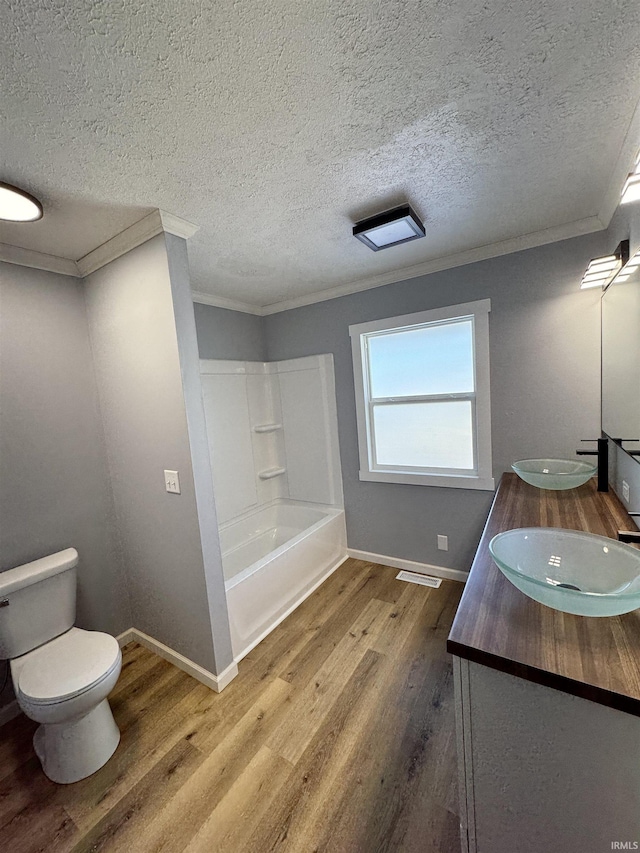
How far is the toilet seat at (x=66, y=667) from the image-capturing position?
1.37 meters

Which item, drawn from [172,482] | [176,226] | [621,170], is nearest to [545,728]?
[172,482]

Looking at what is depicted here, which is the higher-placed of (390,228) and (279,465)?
(390,228)

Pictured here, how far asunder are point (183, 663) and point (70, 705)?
69cm

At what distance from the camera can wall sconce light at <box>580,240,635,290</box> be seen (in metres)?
1.53

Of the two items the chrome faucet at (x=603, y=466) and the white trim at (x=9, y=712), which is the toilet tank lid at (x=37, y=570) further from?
the chrome faucet at (x=603, y=466)

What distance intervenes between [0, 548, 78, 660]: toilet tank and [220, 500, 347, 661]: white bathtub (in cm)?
84

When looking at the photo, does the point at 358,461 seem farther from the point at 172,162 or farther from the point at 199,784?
the point at 172,162

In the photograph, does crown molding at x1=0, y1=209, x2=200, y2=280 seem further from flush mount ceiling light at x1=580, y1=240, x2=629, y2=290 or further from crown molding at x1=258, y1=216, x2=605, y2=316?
flush mount ceiling light at x1=580, y1=240, x2=629, y2=290

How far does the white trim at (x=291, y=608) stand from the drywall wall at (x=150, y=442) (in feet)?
0.75

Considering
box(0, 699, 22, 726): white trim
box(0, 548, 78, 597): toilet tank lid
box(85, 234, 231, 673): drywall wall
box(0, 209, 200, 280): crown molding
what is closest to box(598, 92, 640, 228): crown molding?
box(0, 209, 200, 280): crown molding

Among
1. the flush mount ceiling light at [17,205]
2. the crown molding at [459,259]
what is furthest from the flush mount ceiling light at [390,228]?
the flush mount ceiling light at [17,205]

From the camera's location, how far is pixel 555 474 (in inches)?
70.6

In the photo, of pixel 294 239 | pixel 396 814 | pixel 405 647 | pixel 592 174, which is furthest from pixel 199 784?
pixel 592 174

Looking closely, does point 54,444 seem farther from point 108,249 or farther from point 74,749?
point 74,749
